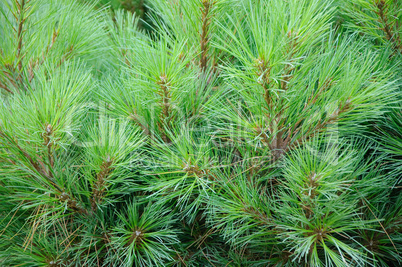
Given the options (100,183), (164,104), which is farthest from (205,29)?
(100,183)

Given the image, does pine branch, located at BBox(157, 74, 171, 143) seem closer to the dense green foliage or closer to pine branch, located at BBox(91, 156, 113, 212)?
the dense green foliage

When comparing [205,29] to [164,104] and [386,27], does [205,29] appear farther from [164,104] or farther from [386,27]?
[386,27]

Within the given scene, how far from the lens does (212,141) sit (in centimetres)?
72

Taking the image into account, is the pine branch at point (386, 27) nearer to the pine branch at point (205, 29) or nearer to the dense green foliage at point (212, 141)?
the dense green foliage at point (212, 141)

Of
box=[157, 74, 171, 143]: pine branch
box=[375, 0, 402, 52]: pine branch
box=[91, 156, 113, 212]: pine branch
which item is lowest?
box=[91, 156, 113, 212]: pine branch

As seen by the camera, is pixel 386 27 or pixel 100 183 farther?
pixel 386 27

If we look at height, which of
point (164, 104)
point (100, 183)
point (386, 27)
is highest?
point (386, 27)

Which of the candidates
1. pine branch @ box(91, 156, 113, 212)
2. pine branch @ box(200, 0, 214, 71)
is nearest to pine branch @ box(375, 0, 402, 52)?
pine branch @ box(200, 0, 214, 71)

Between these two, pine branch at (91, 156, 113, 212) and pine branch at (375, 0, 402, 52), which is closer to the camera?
pine branch at (91, 156, 113, 212)

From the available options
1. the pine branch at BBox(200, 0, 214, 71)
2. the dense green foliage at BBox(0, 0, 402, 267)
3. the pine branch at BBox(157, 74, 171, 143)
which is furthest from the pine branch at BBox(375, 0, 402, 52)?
the pine branch at BBox(157, 74, 171, 143)

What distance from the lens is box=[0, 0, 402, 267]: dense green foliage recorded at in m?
0.58

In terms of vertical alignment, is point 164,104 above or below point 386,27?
below

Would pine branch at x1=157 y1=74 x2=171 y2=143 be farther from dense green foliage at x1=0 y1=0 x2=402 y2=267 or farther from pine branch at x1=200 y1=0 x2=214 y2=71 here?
pine branch at x1=200 y1=0 x2=214 y2=71

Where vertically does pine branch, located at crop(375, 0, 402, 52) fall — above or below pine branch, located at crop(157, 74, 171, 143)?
above
